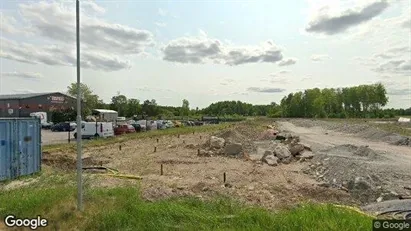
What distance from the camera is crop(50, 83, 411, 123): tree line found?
306 ft

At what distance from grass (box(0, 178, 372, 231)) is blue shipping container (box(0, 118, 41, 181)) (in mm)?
3680

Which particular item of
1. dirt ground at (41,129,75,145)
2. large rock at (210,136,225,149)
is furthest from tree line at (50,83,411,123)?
large rock at (210,136,225,149)

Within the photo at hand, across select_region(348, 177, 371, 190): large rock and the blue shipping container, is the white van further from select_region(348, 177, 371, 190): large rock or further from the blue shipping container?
select_region(348, 177, 371, 190): large rock

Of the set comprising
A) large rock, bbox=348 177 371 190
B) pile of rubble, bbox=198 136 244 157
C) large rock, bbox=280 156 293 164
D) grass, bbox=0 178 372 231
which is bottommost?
large rock, bbox=280 156 293 164

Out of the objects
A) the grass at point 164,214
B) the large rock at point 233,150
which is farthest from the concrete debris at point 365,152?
the grass at point 164,214

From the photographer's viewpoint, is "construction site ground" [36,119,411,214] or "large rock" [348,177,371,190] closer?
"construction site ground" [36,119,411,214]

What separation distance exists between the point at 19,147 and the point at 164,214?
8120 millimetres

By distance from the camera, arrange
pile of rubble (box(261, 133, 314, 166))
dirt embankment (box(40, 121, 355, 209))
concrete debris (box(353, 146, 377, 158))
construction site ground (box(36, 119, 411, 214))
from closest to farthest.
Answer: dirt embankment (box(40, 121, 355, 209)) → construction site ground (box(36, 119, 411, 214)) → pile of rubble (box(261, 133, 314, 166)) → concrete debris (box(353, 146, 377, 158))

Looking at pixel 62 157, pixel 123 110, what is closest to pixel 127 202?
pixel 62 157

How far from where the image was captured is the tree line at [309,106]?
306ft

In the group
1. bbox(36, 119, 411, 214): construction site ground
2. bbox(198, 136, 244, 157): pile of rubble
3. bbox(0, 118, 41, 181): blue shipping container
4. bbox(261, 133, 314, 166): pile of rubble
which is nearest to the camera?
bbox(36, 119, 411, 214): construction site ground

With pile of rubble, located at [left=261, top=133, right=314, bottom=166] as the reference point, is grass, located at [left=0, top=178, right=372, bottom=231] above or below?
above

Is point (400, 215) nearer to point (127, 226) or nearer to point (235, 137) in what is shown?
point (127, 226)

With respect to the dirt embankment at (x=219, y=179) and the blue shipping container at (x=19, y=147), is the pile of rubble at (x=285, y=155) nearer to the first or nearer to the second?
the dirt embankment at (x=219, y=179)
